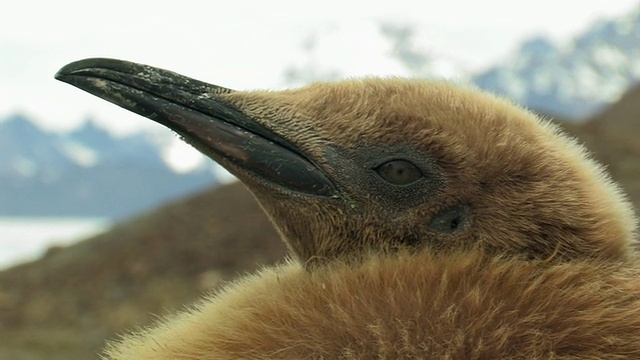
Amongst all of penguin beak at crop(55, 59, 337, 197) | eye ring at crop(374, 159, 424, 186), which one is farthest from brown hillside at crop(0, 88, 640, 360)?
eye ring at crop(374, 159, 424, 186)

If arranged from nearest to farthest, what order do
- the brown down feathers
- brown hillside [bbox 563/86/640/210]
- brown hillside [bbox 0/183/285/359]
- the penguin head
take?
the brown down feathers
the penguin head
brown hillside [bbox 0/183/285/359]
brown hillside [bbox 563/86/640/210]

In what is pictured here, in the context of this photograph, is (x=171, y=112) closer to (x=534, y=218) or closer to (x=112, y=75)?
(x=112, y=75)

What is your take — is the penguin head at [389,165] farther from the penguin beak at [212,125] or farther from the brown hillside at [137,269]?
the brown hillside at [137,269]

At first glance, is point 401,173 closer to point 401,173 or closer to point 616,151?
point 401,173

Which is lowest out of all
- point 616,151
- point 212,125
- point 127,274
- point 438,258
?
point 438,258

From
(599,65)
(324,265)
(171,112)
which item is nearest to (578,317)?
(324,265)

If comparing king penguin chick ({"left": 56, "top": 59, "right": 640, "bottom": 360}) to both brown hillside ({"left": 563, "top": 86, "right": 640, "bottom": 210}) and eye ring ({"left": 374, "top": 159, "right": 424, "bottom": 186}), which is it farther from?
brown hillside ({"left": 563, "top": 86, "right": 640, "bottom": 210})

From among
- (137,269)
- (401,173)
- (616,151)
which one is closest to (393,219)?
(401,173)
